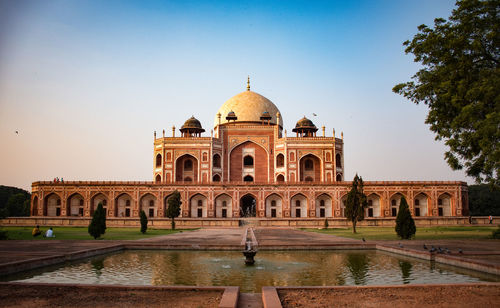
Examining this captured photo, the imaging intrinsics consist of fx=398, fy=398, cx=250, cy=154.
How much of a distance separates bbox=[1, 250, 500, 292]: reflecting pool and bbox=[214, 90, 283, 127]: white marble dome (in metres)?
29.0

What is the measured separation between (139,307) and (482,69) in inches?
489

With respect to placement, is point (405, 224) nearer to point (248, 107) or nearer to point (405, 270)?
point (405, 270)

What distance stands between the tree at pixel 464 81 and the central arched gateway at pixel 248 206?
64.8 feet

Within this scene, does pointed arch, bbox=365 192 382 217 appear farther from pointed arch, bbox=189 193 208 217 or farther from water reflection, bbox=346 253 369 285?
water reflection, bbox=346 253 369 285

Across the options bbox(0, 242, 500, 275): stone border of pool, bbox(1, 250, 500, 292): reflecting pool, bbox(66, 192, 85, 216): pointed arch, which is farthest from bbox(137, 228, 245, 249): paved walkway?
bbox(66, 192, 85, 216): pointed arch

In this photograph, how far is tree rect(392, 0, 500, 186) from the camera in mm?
11077

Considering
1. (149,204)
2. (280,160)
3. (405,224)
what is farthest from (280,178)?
(405,224)

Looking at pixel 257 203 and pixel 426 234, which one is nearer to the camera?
pixel 426 234

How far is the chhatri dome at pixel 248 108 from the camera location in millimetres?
38656

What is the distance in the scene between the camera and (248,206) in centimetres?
3359

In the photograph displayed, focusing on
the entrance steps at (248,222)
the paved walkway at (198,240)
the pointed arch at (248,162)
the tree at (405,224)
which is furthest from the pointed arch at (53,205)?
the tree at (405,224)

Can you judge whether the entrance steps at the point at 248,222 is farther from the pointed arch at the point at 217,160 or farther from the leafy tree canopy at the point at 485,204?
the leafy tree canopy at the point at 485,204

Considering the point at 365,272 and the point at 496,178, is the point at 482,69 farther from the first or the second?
the point at 365,272

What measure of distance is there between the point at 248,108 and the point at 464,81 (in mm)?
27944
